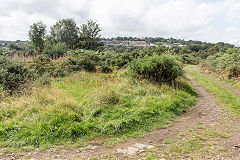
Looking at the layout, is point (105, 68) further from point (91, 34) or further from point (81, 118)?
point (91, 34)

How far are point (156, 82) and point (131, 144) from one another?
5.91 metres

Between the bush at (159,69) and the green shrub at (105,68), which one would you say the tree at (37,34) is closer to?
the green shrub at (105,68)

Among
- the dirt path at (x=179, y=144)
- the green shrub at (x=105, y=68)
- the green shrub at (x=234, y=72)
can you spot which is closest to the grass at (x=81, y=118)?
the dirt path at (x=179, y=144)

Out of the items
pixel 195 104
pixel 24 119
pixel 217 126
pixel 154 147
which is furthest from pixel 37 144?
pixel 195 104

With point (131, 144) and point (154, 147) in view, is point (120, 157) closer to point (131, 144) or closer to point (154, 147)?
point (131, 144)

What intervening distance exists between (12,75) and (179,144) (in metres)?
9.54

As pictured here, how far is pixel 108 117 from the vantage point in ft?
17.1

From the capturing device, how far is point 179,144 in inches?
151

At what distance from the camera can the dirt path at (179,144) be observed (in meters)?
3.38

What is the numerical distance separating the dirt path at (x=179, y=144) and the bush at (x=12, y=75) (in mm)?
5705

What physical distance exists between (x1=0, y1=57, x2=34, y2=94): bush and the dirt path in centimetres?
571

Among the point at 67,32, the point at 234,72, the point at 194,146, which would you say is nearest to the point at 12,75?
the point at 194,146

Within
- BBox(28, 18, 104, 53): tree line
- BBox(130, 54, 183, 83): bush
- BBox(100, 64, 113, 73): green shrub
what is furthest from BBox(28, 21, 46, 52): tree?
BBox(130, 54, 183, 83): bush

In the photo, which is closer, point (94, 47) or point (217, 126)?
point (217, 126)
